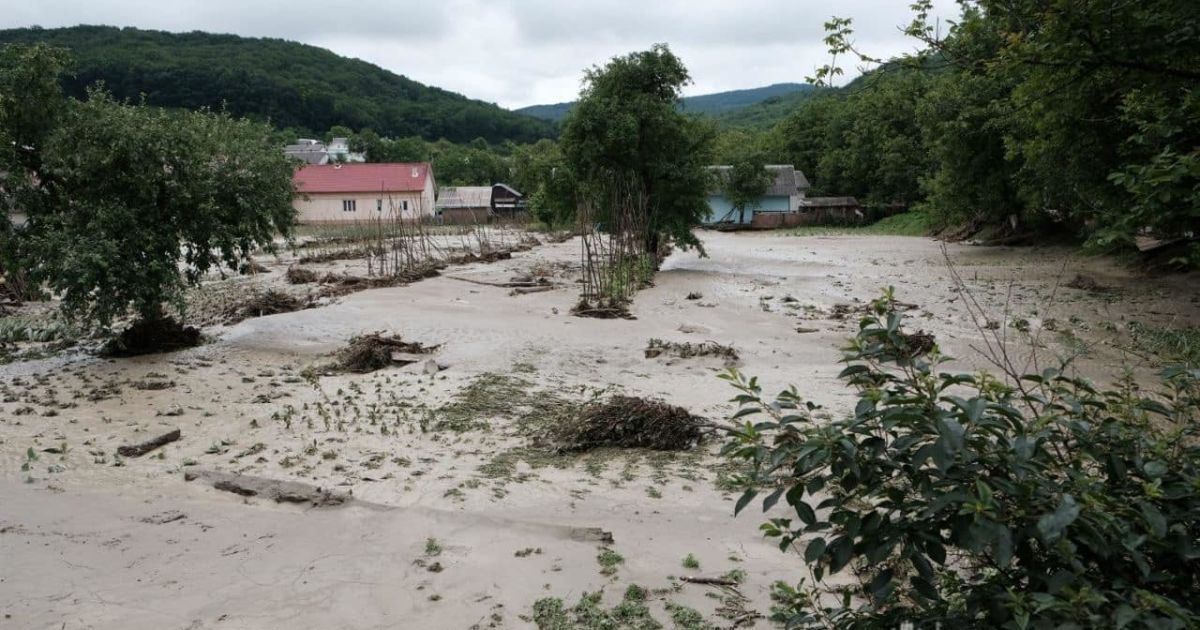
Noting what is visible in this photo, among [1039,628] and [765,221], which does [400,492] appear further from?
[765,221]

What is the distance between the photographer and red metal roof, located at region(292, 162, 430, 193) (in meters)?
57.0

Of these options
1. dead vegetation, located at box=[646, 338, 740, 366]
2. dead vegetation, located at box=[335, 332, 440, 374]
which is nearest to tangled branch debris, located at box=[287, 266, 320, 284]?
dead vegetation, located at box=[335, 332, 440, 374]

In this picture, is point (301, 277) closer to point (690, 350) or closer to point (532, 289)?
point (532, 289)

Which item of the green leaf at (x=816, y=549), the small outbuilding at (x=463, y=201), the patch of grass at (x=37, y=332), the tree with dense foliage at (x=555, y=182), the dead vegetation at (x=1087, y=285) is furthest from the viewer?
the small outbuilding at (x=463, y=201)

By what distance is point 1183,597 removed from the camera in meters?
1.92

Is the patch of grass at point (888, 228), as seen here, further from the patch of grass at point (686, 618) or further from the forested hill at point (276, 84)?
the forested hill at point (276, 84)

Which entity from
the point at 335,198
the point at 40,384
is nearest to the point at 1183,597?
the point at 40,384

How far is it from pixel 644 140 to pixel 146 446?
17.1 metres

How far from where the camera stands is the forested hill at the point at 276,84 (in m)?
85.8

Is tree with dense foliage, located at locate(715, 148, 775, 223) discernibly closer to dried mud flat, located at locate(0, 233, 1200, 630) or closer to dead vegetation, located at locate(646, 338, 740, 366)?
dried mud flat, located at locate(0, 233, 1200, 630)

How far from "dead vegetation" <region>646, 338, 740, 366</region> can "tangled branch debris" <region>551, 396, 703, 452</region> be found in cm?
351

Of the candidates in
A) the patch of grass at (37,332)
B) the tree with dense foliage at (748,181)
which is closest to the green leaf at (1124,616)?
the patch of grass at (37,332)

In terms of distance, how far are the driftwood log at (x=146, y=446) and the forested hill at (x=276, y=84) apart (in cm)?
7471

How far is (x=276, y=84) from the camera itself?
337ft
